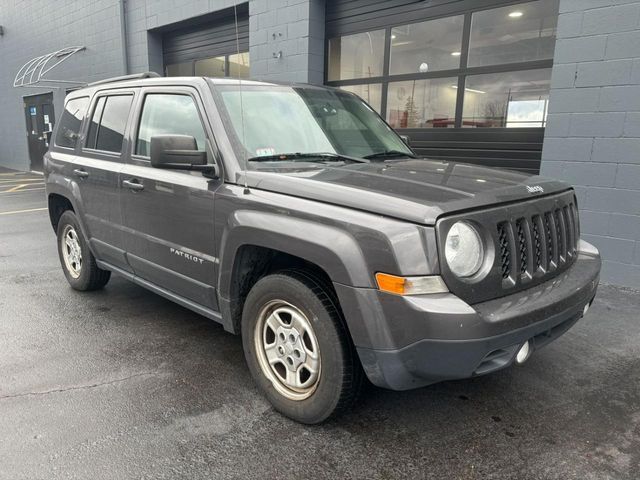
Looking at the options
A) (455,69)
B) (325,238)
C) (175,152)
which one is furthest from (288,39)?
(325,238)

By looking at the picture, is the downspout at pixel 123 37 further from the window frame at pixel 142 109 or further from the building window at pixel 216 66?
the window frame at pixel 142 109

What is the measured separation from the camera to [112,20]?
41.4ft

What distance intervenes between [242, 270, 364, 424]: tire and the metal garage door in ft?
15.3

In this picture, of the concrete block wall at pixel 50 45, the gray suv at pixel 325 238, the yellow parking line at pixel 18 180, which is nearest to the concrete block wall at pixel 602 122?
the gray suv at pixel 325 238

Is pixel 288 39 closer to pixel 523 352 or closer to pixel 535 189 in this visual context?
pixel 535 189

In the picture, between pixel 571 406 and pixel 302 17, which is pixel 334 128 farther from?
pixel 302 17

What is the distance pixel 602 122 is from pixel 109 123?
4788mm

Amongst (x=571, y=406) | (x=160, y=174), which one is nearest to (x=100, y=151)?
(x=160, y=174)

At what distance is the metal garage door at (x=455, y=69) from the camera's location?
6.17 meters

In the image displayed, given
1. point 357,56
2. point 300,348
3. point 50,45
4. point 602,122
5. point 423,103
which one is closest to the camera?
point 300,348

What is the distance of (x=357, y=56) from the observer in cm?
804

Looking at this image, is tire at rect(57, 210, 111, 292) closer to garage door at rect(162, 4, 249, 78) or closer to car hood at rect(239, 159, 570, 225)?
car hood at rect(239, 159, 570, 225)

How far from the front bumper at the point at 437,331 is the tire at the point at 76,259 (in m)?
3.27

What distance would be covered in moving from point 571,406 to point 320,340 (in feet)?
5.44
